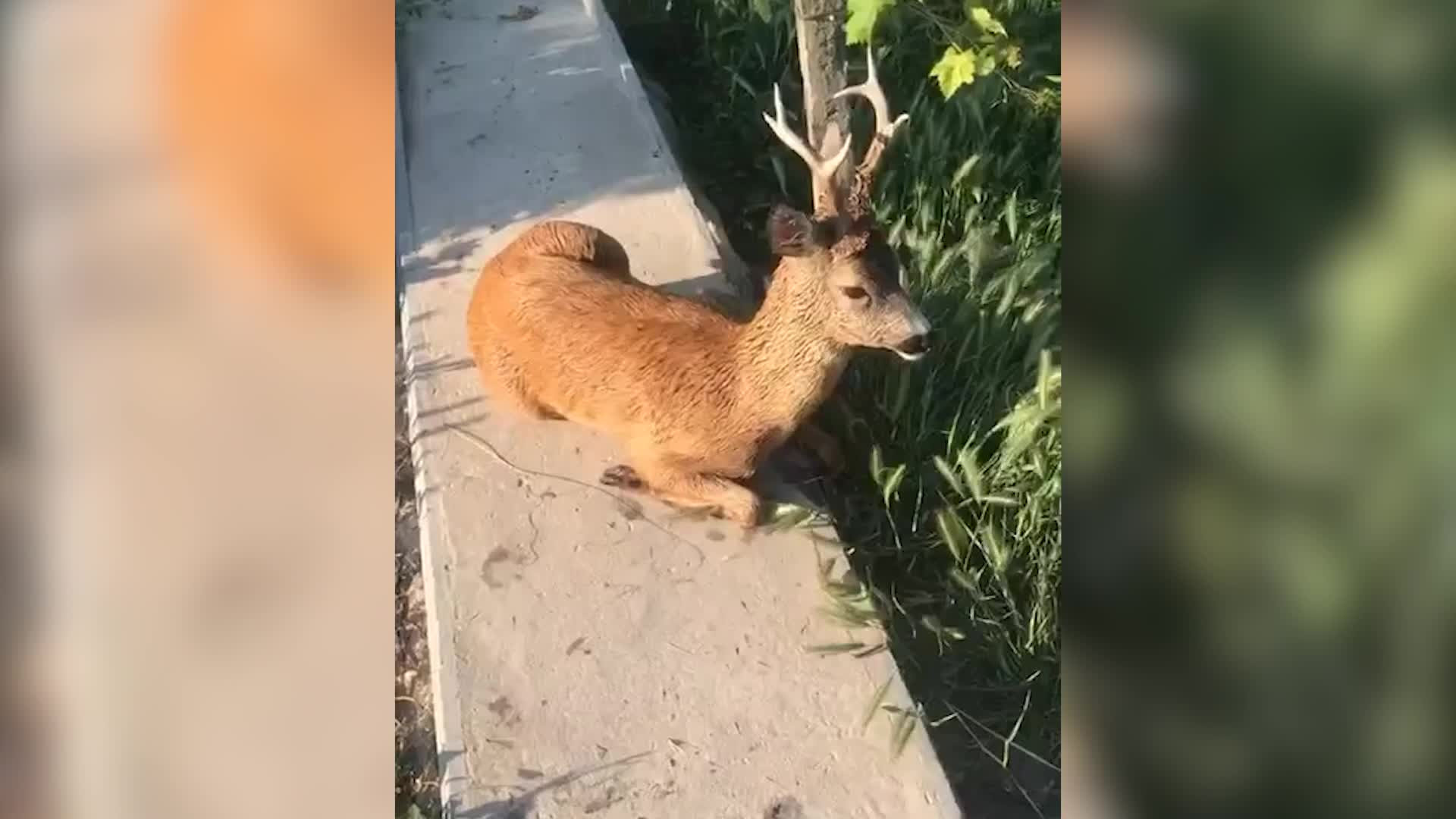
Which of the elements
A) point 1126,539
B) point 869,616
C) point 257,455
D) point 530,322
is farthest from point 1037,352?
point 257,455

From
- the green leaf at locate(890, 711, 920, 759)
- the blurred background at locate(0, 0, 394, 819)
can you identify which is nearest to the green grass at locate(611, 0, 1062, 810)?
the green leaf at locate(890, 711, 920, 759)

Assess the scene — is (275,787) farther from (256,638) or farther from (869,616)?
(869,616)

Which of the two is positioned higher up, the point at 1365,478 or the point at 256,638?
the point at 1365,478

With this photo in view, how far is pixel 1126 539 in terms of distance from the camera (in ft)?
3.19

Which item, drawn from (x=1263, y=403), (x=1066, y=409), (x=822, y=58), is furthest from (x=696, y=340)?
(x=1263, y=403)

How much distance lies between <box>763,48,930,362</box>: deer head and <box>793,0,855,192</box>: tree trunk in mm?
333

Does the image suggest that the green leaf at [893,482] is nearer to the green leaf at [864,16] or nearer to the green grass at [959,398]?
the green grass at [959,398]

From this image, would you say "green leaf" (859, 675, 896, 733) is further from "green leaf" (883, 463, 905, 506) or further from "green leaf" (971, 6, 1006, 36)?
"green leaf" (971, 6, 1006, 36)

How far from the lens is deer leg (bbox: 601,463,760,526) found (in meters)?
1.73

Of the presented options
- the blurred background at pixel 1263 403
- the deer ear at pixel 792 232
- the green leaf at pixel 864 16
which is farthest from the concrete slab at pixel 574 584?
the green leaf at pixel 864 16

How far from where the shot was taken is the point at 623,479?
178 centimetres

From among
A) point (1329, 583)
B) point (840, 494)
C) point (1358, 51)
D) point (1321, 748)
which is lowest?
point (840, 494)

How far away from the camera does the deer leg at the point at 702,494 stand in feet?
5.67

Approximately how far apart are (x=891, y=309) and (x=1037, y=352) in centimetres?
37
